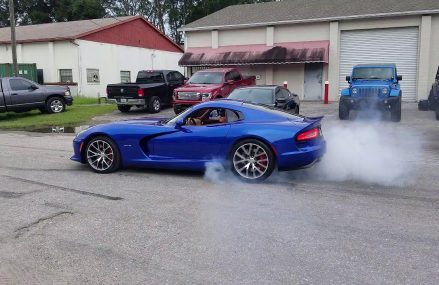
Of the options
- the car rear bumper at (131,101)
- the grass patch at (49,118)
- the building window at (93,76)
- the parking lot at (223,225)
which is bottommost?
the parking lot at (223,225)

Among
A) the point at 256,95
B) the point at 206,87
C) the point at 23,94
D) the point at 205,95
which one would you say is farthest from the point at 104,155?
the point at 23,94

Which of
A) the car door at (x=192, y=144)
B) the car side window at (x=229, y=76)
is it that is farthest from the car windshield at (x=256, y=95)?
the car door at (x=192, y=144)

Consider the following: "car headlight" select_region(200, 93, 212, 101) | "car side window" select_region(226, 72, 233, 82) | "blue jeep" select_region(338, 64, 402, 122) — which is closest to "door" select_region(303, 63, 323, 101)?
"car side window" select_region(226, 72, 233, 82)

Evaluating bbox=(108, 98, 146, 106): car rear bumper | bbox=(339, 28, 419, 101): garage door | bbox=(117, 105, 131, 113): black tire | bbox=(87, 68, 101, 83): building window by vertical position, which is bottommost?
bbox=(117, 105, 131, 113): black tire

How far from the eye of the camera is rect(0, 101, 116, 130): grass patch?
1603cm

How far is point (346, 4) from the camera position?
86.4 ft

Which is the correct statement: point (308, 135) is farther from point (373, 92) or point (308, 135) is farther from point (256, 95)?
point (373, 92)

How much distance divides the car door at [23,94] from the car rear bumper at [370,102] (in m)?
12.3

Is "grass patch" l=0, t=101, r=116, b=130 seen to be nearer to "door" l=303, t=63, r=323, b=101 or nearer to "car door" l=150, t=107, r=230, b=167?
"car door" l=150, t=107, r=230, b=167

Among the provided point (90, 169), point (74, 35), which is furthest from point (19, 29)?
point (90, 169)

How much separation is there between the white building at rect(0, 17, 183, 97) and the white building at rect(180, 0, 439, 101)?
243 inches

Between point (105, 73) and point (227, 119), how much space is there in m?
25.4

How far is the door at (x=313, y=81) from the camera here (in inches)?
1006

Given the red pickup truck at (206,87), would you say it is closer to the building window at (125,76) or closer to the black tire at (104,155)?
the black tire at (104,155)
